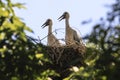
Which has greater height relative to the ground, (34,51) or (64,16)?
(64,16)

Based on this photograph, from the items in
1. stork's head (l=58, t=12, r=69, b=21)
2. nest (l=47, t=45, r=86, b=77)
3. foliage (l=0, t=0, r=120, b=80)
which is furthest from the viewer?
stork's head (l=58, t=12, r=69, b=21)

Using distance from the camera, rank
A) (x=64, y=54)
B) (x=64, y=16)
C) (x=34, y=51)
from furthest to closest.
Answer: (x=64, y=16), (x=64, y=54), (x=34, y=51)

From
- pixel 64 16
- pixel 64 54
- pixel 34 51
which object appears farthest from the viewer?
pixel 64 16

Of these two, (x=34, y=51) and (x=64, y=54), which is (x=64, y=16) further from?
(x=34, y=51)

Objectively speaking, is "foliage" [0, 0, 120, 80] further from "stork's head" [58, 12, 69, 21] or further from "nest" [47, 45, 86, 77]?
"stork's head" [58, 12, 69, 21]

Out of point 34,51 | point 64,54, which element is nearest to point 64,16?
point 64,54

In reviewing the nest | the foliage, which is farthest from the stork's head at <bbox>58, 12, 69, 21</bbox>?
the foliage

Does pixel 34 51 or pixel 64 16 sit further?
pixel 64 16

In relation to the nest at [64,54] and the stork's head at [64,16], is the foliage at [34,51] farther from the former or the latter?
the stork's head at [64,16]

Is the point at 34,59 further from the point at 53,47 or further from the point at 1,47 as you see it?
the point at 53,47

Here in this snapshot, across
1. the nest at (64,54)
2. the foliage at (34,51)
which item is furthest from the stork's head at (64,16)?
the foliage at (34,51)

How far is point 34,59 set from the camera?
20.8 feet

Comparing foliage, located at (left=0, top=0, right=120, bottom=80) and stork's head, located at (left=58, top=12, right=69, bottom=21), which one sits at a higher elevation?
stork's head, located at (left=58, top=12, right=69, bottom=21)

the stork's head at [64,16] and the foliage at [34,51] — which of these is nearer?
the foliage at [34,51]
